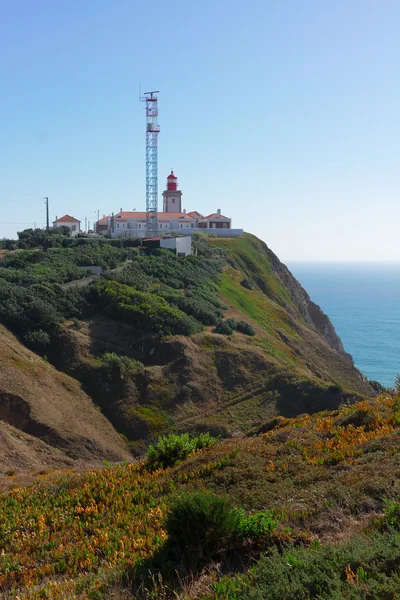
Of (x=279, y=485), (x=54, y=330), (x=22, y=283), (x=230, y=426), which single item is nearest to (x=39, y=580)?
(x=279, y=485)

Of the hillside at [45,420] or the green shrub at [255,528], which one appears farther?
the hillside at [45,420]

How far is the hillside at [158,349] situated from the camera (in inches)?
1071

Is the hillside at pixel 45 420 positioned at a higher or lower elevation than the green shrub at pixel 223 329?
lower

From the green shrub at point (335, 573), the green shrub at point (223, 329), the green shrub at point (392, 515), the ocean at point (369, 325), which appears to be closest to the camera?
the green shrub at point (335, 573)

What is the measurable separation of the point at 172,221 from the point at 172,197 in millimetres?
7558

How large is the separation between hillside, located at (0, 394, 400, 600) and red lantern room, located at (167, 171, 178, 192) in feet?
216

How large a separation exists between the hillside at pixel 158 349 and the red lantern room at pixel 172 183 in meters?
32.2

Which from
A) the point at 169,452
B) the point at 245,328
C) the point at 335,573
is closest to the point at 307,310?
the point at 245,328

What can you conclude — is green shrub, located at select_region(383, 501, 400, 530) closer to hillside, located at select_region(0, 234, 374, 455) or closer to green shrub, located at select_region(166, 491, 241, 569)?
green shrub, located at select_region(166, 491, 241, 569)

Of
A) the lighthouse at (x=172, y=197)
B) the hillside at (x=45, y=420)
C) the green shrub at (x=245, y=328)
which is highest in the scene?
the lighthouse at (x=172, y=197)

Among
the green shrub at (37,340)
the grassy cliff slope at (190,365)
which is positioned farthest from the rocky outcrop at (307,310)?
the green shrub at (37,340)

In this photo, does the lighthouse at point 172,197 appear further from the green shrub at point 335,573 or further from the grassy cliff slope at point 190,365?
the green shrub at point 335,573

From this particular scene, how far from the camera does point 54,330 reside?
2994 centimetres

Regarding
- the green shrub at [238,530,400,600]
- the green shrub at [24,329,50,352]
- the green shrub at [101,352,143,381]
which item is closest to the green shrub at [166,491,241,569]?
the green shrub at [238,530,400,600]
